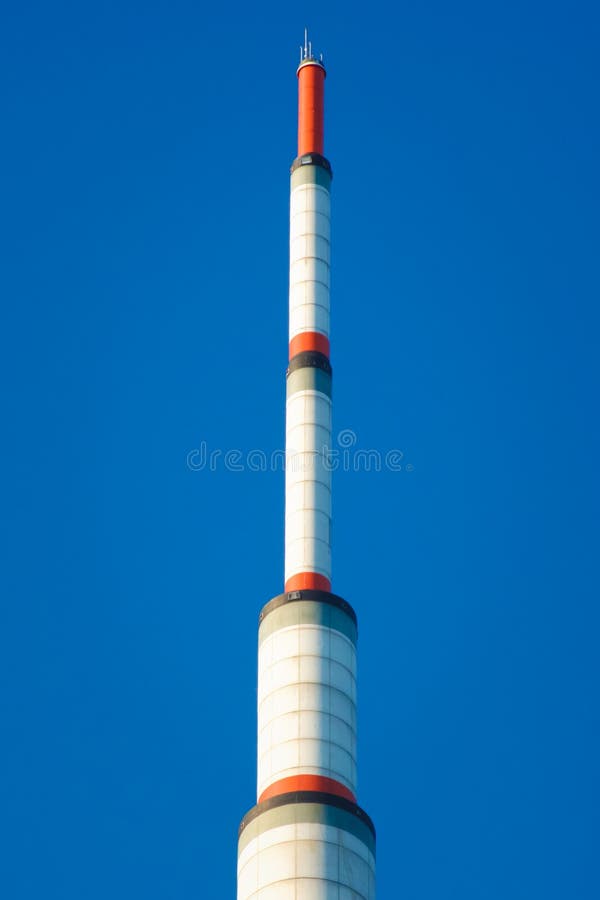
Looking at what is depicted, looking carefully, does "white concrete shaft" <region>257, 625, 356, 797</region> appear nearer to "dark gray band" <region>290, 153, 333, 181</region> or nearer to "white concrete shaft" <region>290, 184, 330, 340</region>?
"white concrete shaft" <region>290, 184, 330, 340</region>

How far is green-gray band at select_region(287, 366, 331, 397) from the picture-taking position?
83.3 meters

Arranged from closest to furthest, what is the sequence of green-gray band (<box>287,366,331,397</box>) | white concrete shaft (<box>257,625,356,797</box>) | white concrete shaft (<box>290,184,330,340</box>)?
1. white concrete shaft (<box>257,625,356,797</box>)
2. green-gray band (<box>287,366,331,397</box>)
3. white concrete shaft (<box>290,184,330,340</box>)

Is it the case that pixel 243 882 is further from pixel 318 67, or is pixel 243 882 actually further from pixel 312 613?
pixel 318 67

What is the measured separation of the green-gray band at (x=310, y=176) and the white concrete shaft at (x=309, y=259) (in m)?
0.22

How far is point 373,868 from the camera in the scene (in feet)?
233

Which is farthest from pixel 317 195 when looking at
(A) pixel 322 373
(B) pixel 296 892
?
(B) pixel 296 892

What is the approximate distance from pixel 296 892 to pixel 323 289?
30.1 m

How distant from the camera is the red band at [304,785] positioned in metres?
71.0

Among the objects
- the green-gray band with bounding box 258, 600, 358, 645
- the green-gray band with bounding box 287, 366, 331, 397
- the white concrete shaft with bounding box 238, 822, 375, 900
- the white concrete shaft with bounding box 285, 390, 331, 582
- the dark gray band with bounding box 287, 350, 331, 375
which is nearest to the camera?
the white concrete shaft with bounding box 238, 822, 375, 900

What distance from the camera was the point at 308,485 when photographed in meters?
81.4

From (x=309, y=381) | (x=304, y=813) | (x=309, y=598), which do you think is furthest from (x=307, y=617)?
(x=309, y=381)

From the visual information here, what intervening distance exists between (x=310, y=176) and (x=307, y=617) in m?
24.7

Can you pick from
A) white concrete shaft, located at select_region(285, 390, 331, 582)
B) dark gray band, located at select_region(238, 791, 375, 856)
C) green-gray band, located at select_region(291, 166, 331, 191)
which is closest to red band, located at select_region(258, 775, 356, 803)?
dark gray band, located at select_region(238, 791, 375, 856)

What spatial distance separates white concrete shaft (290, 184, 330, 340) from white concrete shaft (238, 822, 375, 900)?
994 inches
